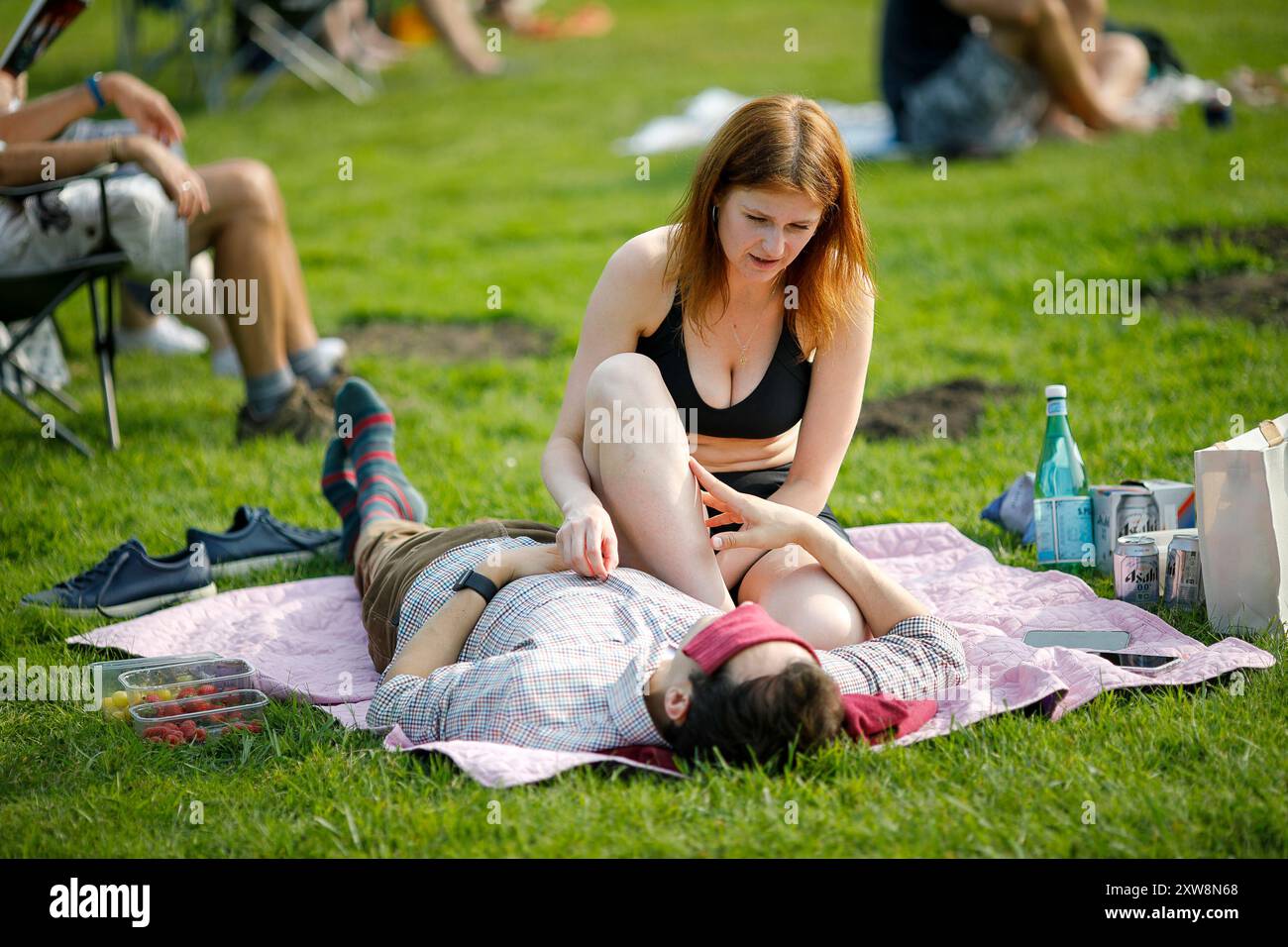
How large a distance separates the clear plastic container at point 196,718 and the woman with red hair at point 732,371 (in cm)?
91

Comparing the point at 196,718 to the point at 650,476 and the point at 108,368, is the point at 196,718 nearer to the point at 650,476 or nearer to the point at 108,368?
the point at 650,476

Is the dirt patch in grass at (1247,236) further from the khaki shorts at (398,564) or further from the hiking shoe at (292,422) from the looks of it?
the khaki shorts at (398,564)

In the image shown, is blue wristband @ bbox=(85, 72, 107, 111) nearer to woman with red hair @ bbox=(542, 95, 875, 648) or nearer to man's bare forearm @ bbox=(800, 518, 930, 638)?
woman with red hair @ bbox=(542, 95, 875, 648)

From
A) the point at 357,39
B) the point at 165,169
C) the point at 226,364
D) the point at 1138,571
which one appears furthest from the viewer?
the point at 357,39

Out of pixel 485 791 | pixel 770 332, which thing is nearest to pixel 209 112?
pixel 770 332

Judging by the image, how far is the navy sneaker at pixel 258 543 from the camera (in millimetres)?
4520

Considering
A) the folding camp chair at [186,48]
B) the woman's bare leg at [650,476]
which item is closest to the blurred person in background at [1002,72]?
the woman's bare leg at [650,476]

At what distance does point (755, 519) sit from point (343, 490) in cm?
180

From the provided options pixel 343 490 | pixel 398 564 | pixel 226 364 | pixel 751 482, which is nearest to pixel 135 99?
pixel 226 364

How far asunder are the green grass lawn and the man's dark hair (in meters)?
0.07

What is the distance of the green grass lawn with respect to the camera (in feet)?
9.02

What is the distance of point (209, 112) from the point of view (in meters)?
12.8

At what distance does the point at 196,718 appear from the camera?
3338mm
